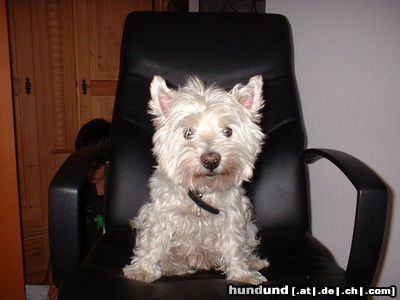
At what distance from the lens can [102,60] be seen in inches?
116

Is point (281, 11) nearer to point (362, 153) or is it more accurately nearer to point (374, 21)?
point (374, 21)

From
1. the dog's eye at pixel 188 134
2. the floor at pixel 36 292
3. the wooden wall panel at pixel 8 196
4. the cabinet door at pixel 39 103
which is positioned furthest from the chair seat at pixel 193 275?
the cabinet door at pixel 39 103

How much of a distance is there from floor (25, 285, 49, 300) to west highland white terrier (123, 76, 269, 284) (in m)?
1.59

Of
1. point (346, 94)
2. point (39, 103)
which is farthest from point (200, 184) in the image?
point (39, 103)

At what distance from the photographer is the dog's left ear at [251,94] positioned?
4.22ft

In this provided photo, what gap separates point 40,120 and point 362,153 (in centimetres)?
233

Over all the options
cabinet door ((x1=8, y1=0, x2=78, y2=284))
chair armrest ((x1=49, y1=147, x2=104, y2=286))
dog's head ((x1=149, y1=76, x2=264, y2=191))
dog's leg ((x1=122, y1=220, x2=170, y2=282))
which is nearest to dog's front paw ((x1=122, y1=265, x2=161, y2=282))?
dog's leg ((x1=122, y1=220, x2=170, y2=282))

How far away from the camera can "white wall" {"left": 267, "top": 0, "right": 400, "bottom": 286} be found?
1.61 meters

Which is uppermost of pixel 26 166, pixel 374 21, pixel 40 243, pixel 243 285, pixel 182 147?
pixel 374 21

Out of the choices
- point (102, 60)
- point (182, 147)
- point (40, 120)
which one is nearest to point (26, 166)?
point (40, 120)

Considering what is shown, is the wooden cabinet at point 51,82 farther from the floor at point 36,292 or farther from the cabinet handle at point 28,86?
the floor at point 36,292

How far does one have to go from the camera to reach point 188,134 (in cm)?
125

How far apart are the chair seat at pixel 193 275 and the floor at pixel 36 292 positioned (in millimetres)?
1434

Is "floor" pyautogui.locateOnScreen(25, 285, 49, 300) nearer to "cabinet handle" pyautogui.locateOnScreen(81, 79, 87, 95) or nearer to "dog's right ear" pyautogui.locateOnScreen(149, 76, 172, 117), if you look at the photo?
"cabinet handle" pyautogui.locateOnScreen(81, 79, 87, 95)
